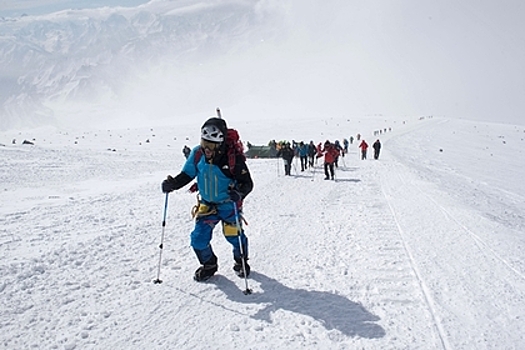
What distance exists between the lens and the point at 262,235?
292 inches

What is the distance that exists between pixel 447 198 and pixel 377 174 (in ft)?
17.3

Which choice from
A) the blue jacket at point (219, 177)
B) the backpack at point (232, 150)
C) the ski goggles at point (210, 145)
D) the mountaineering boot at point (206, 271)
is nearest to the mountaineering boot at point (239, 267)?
the mountaineering boot at point (206, 271)

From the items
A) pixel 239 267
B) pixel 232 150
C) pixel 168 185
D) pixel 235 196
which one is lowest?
pixel 239 267

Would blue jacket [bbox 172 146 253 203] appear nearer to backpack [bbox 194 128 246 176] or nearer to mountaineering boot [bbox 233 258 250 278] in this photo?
backpack [bbox 194 128 246 176]

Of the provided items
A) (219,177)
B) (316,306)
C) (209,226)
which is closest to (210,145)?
(219,177)

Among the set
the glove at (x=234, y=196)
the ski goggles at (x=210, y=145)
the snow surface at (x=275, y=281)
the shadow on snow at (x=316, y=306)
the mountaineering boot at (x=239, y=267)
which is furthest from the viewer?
the mountaineering boot at (x=239, y=267)

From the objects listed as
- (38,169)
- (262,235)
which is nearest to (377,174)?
(262,235)

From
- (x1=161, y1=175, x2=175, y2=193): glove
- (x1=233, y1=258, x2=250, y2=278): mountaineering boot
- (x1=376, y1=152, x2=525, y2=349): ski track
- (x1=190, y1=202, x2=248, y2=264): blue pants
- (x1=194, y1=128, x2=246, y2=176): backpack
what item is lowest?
(x1=376, y1=152, x2=525, y2=349): ski track

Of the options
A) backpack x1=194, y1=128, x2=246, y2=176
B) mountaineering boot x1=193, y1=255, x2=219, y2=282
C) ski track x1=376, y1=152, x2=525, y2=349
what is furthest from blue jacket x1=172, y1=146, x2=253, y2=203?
ski track x1=376, y1=152, x2=525, y2=349

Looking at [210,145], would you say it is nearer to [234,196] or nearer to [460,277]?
[234,196]

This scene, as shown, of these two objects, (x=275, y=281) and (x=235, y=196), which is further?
(x=275, y=281)

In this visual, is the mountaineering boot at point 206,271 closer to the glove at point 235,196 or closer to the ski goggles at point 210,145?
the glove at point 235,196

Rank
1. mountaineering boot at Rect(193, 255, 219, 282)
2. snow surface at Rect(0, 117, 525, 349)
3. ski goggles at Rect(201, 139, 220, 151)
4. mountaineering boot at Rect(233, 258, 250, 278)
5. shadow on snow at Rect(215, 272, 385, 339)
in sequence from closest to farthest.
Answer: snow surface at Rect(0, 117, 525, 349) → shadow on snow at Rect(215, 272, 385, 339) → ski goggles at Rect(201, 139, 220, 151) → mountaineering boot at Rect(193, 255, 219, 282) → mountaineering boot at Rect(233, 258, 250, 278)

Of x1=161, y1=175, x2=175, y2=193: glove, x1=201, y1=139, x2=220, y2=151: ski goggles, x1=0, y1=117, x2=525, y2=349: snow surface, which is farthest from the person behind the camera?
x1=161, y1=175, x2=175, y2=193: glove
